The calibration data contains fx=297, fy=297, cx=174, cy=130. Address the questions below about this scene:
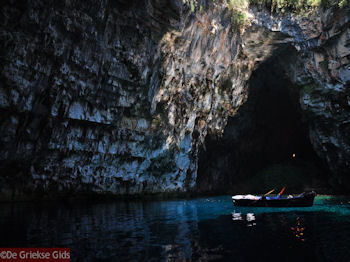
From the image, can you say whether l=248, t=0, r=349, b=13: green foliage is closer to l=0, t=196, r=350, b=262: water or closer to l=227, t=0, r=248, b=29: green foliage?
l=227, t=0, r=248, b=29: green foliage

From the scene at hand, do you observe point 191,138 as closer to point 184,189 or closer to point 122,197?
point 184,189

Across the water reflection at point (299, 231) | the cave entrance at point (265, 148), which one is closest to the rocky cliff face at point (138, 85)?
the cave entrance at point (265, 148)

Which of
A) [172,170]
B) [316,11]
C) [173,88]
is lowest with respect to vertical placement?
[172,170]

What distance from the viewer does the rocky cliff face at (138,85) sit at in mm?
20494

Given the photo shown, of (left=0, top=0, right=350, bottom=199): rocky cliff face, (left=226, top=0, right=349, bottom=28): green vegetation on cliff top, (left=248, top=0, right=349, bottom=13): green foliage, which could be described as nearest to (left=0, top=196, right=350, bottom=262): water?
(left=0, top=0, right=350, bottom=199): rocky cliff face

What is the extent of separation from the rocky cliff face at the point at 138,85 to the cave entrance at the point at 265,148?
3226mm

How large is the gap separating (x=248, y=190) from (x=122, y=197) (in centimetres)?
2260

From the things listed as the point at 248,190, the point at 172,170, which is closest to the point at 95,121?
the point at 172,170

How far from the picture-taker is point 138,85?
26.7 meters

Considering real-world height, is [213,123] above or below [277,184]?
above

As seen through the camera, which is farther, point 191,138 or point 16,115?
point 191,138

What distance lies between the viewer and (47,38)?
64.7 ft

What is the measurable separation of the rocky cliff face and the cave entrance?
3226 mm

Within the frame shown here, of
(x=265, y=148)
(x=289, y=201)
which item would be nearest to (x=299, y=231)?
(x=289, y=201)
